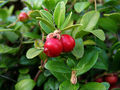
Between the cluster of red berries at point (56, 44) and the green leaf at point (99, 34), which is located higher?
the cluster of red berries at point (56, 44)

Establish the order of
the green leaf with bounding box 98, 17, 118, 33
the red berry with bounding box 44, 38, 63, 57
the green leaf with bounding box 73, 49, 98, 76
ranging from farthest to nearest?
the green leaf with bounding box 98, 17, 118, 33
the green leaf with bounding box 73, 49, 98, 76
the red berry with bounding box 44, 38, 63, 57

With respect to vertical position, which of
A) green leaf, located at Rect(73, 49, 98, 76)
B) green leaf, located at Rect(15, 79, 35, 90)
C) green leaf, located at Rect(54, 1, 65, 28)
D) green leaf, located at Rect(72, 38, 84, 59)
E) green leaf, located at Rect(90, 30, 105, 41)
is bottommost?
green leaf, located at Rect(15, 79, 35, 90)

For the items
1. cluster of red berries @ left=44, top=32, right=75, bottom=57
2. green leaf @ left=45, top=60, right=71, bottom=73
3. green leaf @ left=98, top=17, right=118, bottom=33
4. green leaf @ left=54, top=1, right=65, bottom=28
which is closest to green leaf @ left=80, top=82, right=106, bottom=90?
green leaf @ left=45, top=60, right=71, bottom=73

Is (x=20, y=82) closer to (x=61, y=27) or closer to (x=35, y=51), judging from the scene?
(x=35, y=51)

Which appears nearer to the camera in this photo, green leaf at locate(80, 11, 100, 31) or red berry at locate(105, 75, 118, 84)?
green leaf at locate(80, 11, 100, 31)

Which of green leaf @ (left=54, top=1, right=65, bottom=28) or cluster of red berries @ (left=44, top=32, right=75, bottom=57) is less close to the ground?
green leaf @ (left=54, top=1, right=65, bottom=28)

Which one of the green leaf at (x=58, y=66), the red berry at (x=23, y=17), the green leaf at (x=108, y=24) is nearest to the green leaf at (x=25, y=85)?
the green leaf at (x=58, y=66)

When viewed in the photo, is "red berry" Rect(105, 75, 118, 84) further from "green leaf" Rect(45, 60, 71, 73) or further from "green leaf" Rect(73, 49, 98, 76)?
"green leaf" Rect(45, 60, 71, 73)

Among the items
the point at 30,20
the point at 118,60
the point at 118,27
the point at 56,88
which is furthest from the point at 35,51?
the point at 118,27

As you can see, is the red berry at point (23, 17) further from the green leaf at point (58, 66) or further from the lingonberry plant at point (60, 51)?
the green leaf at point (58, 66)
